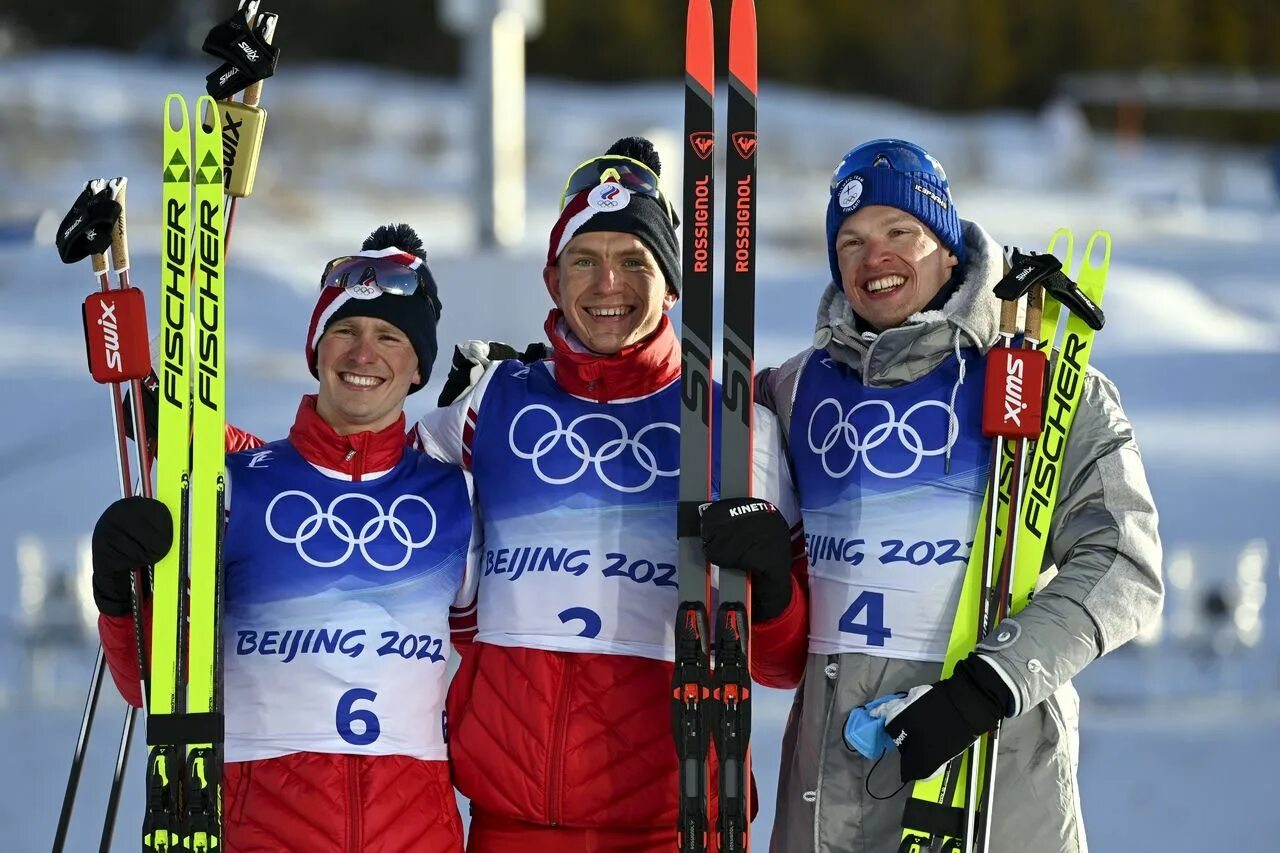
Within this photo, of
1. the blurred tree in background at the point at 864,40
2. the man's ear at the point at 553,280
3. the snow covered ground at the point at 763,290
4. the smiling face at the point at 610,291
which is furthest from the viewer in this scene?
the blurred tree in background at the point at 864,40

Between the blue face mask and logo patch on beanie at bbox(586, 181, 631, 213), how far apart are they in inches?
34.3

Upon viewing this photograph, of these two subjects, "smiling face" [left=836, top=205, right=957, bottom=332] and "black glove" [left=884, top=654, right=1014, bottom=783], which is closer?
"black glove" [left=884, top=654, right=1014, bottom=783]

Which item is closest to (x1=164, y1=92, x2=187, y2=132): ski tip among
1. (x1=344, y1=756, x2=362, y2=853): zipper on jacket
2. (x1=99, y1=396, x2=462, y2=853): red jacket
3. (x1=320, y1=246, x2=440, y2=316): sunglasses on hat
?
(x1=320, y1=246, x2=440, y2=316): sunglasses on hat

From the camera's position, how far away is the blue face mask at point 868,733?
2285 mm

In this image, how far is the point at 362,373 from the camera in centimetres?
236

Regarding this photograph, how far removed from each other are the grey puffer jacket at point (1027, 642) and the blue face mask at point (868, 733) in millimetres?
42

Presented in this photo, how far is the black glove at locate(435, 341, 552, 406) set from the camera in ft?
8.35

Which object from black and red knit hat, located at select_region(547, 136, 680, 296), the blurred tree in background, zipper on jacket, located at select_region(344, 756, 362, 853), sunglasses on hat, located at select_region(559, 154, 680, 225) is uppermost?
the blurred tree in background

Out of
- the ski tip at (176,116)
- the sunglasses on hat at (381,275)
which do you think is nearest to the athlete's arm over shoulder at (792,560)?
the sunglasses on hat at (381,275)

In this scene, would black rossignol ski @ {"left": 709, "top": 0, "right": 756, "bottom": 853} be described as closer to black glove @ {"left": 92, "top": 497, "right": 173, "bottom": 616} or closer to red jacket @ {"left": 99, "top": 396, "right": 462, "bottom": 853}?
red jacket @ {"left": 99, "top": 396, "right": 462, "bottom": 853}

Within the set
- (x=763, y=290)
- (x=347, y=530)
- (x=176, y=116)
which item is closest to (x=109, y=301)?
(x=176, y=116)

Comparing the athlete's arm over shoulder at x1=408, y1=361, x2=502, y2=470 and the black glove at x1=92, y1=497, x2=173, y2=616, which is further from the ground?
the athlete's arm over shoulder at x1=408, y1=361, x2=502, y2=470

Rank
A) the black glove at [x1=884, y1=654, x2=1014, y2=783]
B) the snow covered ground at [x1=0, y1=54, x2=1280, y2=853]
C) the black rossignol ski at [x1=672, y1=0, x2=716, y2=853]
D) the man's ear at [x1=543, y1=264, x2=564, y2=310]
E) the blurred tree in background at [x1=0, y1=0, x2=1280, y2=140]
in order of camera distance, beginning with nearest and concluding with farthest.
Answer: the black glove at [x1=884, y1=654, x2=1014, y2=783], the black rossignol ski at [x1=672, y1=0, x2=716, y2=853], the man's ear at [x1=543, y1=264, x2=564, y2=310], the snow covered ground at [x1=0, y1=54, x2=1280, y2=853], the blurred tree in background at [x1=0, y1=0, x2=1280, y2=140]

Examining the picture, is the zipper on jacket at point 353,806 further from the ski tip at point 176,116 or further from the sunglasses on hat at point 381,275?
the ski tip at point 176,116
